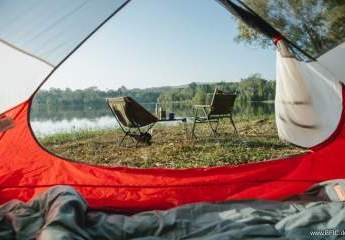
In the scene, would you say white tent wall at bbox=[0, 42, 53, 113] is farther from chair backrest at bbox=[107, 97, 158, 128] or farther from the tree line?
the tree line

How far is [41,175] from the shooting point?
2.54m

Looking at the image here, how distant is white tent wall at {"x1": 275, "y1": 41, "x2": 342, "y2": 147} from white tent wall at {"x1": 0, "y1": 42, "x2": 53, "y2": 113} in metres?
1.44

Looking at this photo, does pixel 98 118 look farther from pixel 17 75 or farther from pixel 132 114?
pixel 17 75

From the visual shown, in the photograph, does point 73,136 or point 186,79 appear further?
point 186,79

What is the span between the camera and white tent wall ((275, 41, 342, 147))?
250 cm

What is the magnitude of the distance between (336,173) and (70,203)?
1.53m

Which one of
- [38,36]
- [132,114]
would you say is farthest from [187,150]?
[38,36]

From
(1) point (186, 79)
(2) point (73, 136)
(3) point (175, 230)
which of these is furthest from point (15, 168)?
(1) point (186, 79)

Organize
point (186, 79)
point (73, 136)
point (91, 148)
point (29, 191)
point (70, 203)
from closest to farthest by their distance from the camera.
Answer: point (70, 203)
point (29, 191)
point (91, 148)
point (73, 136)
point (186, 79)

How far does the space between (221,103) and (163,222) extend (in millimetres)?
4234

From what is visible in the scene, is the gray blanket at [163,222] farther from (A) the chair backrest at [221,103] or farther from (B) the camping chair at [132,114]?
(A) the chair backrest at [221,103]

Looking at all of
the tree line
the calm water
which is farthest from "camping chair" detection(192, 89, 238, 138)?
the tree line

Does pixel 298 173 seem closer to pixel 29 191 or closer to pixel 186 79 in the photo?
pixel 29 191

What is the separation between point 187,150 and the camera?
5.14 m
